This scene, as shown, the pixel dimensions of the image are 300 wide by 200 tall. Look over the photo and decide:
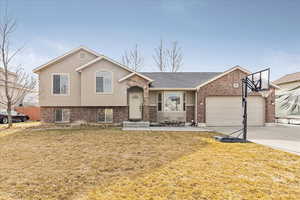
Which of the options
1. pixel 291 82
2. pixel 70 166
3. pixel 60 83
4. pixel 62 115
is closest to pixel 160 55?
pixel 60 83

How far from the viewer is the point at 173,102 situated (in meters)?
15.3

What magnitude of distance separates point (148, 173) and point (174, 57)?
26.9 m

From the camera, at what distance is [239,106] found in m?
14.9

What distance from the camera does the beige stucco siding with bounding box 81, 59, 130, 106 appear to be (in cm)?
1368

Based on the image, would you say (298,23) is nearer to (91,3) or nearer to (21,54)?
(91,3)

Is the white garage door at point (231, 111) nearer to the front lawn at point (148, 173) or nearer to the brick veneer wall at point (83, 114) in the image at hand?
the brick veneer wall at point (83, 114)

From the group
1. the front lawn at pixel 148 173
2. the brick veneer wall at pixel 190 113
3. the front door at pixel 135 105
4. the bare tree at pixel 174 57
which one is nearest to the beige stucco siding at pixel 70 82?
the front door at pixel 135 105

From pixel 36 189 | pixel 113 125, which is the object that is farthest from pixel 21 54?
pixel 36 189

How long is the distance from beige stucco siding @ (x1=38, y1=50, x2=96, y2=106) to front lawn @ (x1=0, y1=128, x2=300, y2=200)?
7720 millimetres

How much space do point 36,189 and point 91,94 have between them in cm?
1061

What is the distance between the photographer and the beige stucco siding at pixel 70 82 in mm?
14086

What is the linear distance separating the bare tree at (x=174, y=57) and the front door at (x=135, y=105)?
50.5 feet

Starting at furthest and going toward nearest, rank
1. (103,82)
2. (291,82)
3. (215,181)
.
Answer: (291,82)
(103,82)
(215,181)

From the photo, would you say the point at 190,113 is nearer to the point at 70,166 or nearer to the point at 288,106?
the point at 70,166
